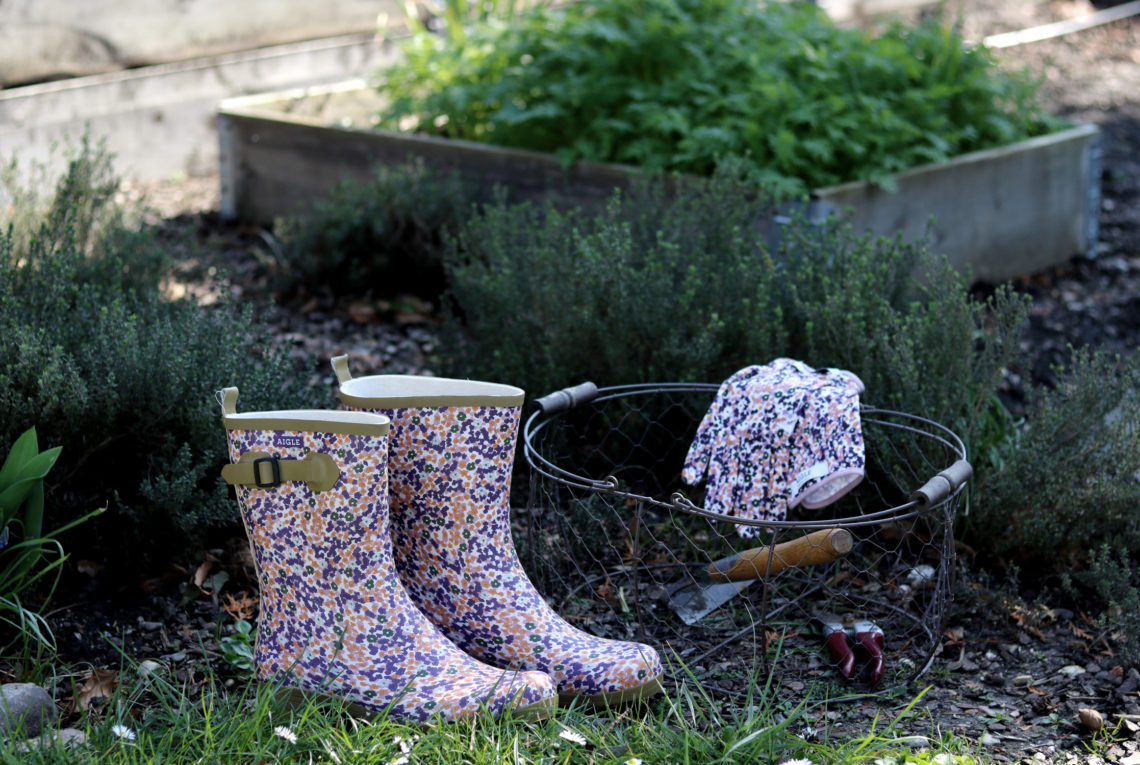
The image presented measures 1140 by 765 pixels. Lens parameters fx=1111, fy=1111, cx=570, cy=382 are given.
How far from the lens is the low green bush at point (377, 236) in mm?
4344

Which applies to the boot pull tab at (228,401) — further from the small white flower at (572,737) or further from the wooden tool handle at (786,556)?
the wooden tool handle at (786,556)

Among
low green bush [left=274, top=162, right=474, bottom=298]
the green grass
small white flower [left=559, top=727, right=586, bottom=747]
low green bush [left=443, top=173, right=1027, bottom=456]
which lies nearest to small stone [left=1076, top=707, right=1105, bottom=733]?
the green grass

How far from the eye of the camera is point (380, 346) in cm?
397

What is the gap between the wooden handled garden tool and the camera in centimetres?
207

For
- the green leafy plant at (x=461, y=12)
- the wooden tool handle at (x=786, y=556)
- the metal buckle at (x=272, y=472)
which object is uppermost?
the green leafy plant at (x=461, y=12)

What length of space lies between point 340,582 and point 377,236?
2678mm

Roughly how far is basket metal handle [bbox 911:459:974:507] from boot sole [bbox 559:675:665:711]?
0.58 meters

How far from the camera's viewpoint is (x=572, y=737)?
1882 millimetres

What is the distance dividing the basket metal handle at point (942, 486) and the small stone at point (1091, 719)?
0.50m

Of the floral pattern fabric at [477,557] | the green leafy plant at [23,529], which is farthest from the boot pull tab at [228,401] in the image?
the green leafy plant at [23,529]

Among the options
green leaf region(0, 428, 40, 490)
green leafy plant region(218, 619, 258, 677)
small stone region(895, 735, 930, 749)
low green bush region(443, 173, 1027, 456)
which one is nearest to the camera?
small stone region(895, 735, 930, 749)

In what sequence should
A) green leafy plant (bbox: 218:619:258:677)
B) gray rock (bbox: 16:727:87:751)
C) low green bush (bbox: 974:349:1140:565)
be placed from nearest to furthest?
gray rock (bbox: 16:727:87:751) < green leafy plant (bbox: 218:619:258:677) < low green bush (bbox: 974:349:1140:565)

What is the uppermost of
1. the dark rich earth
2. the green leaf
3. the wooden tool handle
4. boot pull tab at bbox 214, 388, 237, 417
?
boot pull tab at bbox 214, 388, 237, 417

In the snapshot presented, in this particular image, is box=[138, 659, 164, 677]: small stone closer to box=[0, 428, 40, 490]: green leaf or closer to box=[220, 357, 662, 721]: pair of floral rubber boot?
box=[220, 357, 662, 721]: pair of floral rubber boot
